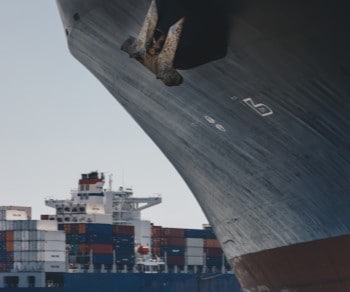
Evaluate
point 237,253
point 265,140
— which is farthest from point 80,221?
point 265,140

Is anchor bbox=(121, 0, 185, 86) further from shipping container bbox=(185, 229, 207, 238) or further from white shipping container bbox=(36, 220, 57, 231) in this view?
shipping container bbox=(185, 229, 207, 238)

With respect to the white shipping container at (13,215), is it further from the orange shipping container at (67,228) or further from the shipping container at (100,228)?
the shipping container at (100,228)

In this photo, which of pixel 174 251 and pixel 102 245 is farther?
pixel 174 251

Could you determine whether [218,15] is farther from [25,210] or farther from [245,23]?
[25,210]

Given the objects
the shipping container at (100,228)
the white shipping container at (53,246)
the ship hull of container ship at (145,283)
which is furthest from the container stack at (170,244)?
the white shipping container at (53,246)

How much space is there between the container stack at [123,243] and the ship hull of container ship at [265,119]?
62.9 meters

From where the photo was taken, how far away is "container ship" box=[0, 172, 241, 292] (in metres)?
86.8

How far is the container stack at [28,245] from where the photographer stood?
86375 millimetres

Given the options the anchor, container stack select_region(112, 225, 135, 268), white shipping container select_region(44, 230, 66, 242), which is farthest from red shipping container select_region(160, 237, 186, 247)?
the anchor

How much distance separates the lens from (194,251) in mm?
88938

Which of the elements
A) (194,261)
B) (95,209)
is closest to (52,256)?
(95,209)

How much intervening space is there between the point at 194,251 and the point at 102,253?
8.41m

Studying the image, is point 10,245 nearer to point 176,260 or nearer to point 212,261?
point 176,260

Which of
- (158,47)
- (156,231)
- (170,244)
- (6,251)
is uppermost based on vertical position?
(156,231)
